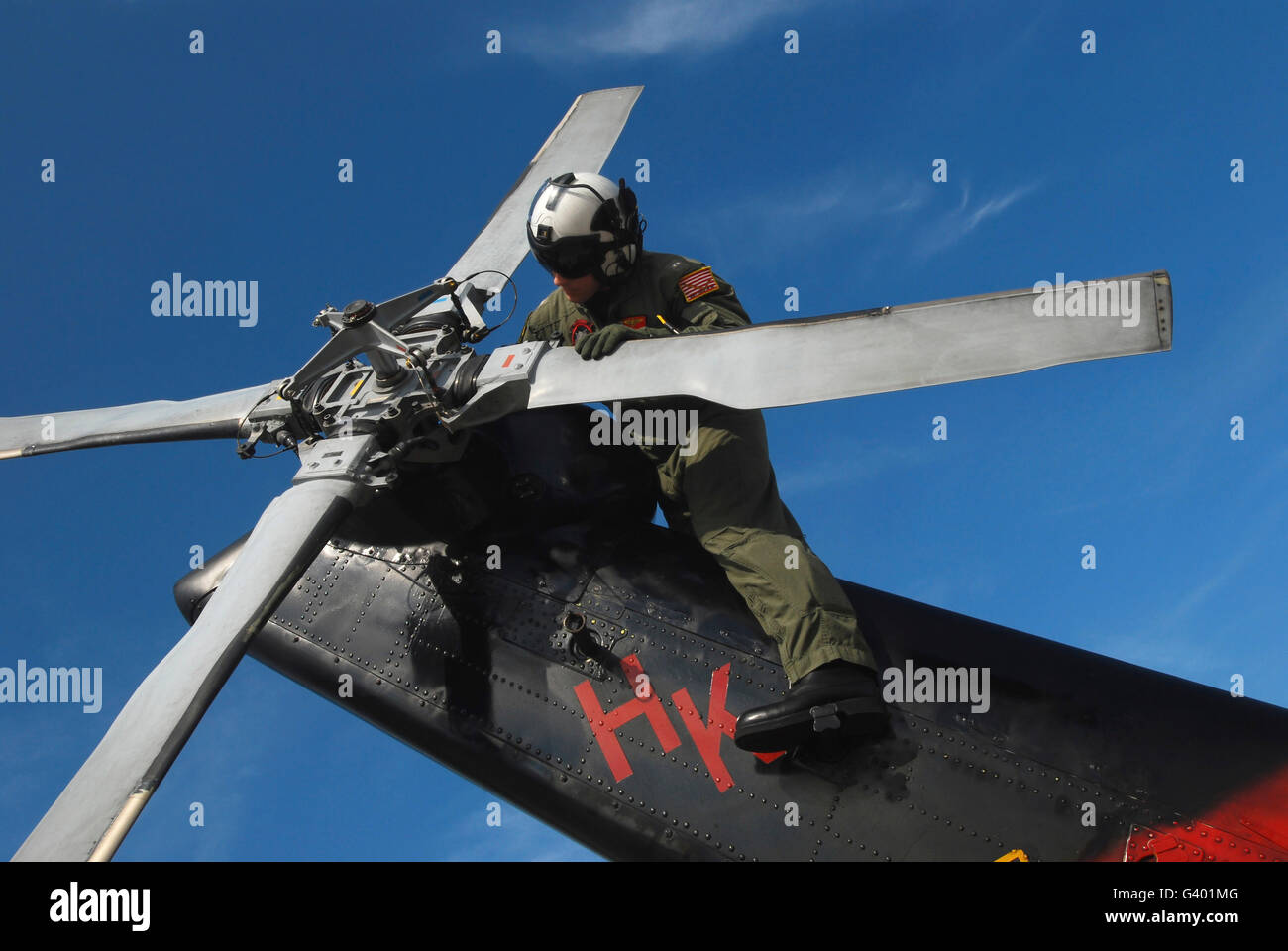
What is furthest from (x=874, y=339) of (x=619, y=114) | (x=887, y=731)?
(x=619, y=114)

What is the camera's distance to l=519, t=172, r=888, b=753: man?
5.45 m

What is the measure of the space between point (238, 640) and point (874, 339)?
3380 millimetres

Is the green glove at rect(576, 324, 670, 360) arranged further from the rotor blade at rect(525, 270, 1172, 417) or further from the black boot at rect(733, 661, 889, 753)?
the black boot at rect(733, 661, 889, 753)

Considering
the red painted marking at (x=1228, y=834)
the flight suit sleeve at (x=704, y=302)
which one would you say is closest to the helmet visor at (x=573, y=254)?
the flight suit sleeve at (x=704, y=302)

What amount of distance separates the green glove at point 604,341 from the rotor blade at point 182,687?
1580mm

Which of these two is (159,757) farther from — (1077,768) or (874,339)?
(1077,768)

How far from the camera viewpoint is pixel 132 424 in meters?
7.34

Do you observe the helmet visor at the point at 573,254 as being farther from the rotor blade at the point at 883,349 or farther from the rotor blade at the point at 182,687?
the rotor blade at the point at 182,687

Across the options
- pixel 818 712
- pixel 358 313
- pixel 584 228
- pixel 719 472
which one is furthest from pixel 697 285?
pixel 818 712

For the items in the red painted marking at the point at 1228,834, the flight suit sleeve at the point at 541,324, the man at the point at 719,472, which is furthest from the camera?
the flight suit sleeve at the point at 541,324

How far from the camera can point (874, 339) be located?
4617mm

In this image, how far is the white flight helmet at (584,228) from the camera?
6738mm

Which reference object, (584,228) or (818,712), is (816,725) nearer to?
(818,712)

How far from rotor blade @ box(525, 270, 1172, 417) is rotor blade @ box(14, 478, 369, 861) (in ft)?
5.22
